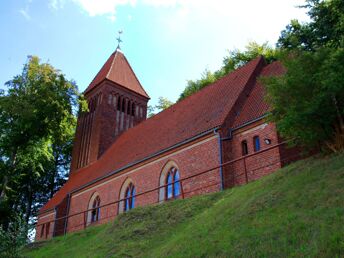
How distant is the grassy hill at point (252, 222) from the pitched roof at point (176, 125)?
5.65m

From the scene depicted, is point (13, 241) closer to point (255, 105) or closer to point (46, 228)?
point (255, 105)

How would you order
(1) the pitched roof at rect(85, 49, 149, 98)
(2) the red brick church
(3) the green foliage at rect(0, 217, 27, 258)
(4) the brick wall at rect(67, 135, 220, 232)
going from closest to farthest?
(3) the green foliage at rect(0, 217, 27, 258) < (2) the red brick church < (4) the brick wall at rect(67, 135, 220, 232) < (1) the pitched roof at rect(85, 49, 149, 98)

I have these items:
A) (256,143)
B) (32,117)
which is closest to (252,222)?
(256,143)

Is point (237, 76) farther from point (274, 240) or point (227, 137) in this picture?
point (274, 240)

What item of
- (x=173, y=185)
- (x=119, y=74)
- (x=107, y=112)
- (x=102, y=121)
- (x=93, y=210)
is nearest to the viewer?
(x=173, y=185)

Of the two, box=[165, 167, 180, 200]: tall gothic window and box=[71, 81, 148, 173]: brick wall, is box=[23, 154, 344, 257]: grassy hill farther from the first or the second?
box=[71, 81, 148, 173]: brick wall

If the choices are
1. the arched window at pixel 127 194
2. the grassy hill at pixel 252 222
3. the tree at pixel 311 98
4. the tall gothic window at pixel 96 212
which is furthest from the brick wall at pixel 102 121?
the tree at pixel 311 98

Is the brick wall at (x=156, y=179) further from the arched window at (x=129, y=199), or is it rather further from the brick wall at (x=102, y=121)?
the brick wall at (x=102, y=121)

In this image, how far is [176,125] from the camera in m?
21.6

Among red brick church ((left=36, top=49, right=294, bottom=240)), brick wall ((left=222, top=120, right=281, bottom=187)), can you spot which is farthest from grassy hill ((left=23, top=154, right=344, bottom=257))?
brick wall ((left=222, top=120, right=281, bottom=187))

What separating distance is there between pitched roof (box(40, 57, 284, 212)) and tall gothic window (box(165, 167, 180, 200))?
51.0 inches

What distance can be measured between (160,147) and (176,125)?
194 centimetres

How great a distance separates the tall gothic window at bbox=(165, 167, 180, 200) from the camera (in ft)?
60.7

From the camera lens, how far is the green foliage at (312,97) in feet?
34.5
